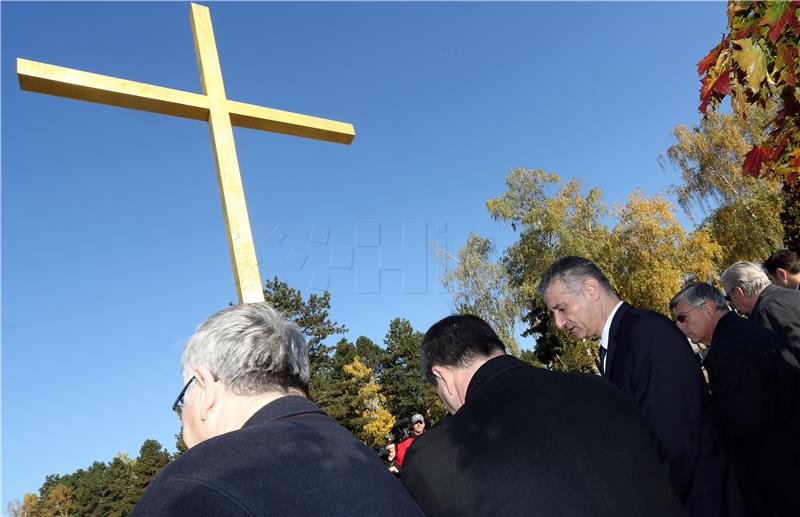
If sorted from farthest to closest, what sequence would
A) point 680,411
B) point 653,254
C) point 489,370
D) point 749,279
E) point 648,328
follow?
point 653,254 → point 749,279 → point 648,328 → point 680,411 → point 489,370

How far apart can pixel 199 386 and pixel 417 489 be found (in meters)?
0.72

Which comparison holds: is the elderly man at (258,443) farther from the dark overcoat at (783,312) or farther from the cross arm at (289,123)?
the dark overcoat at (783,312)

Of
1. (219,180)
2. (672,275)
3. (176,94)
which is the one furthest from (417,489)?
(672,275)

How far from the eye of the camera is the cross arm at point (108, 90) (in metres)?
3.57

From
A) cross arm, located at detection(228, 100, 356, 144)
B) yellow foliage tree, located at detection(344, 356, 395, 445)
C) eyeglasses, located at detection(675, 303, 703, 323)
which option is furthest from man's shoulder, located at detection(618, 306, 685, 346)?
yellow foliage tree, located at detection(344, 356, 395, 445)

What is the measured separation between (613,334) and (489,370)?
1297 mm

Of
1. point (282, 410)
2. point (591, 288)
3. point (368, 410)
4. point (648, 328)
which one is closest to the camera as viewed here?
point (282, 410)

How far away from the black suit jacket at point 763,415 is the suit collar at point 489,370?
6.22 feet

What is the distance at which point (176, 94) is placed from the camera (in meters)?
3.91

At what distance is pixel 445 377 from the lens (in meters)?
2.40

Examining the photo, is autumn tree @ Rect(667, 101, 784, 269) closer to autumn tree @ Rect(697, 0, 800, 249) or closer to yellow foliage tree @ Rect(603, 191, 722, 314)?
yellow foliage tree @ Rect(603, 191, 722, 314)

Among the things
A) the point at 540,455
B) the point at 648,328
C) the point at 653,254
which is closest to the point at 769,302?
the point at 648,328

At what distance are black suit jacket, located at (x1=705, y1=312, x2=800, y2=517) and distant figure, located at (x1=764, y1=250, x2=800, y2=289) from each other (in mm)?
2317

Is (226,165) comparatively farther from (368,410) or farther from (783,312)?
(368,410)
